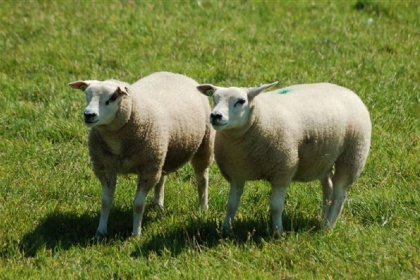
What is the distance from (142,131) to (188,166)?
1659mm

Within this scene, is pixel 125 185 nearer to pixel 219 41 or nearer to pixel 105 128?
pixel 105 128

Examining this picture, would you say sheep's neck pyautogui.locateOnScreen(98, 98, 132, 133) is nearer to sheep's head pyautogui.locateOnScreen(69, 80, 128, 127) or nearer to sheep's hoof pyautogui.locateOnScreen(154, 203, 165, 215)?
sheep's head pyautogui.locateOnScreen(69, 80, 128, 127)

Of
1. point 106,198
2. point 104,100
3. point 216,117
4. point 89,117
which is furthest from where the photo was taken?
point 106,198

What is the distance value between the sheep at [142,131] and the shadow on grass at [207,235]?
35cm

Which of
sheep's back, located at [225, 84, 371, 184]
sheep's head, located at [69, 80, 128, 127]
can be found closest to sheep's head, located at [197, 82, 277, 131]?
sheep's back, located at [225, 84, 371, 184]

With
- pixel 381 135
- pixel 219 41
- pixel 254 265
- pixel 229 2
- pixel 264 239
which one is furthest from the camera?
pixel 229 2

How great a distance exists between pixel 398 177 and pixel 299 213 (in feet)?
3.89

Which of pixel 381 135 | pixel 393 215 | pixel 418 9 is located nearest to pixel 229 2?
pixel 418 9

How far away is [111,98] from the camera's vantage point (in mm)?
6266

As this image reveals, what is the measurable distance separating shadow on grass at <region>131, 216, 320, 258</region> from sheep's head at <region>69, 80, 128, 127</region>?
1021mm

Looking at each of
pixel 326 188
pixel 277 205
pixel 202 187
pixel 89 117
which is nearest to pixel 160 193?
pixel 202 187

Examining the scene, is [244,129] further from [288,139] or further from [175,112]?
[175,112]

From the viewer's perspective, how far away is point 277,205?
255 inches

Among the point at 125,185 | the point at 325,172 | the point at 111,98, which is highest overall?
the point at 111,98
